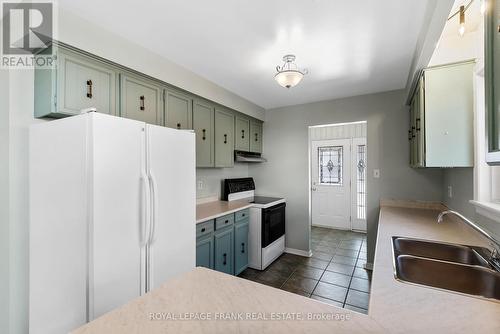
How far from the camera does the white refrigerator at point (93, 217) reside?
1.32 metres

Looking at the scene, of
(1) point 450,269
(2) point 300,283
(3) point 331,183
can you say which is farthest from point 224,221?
(3) point 331,183

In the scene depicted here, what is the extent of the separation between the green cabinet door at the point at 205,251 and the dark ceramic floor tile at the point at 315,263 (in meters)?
1.57

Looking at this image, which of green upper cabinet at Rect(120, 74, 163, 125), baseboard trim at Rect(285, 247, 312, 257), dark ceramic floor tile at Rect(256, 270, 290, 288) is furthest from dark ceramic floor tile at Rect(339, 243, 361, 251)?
green upper cabinet at Rect(120, 74, 163, 125)

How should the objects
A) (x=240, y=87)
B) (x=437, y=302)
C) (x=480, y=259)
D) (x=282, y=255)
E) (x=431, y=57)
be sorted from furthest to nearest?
1. (x=282, y=255)
2. (x=240, y=87)
3. (x=431, y=57)
4. (x=480, y=259)
5. (x=437, y=302)

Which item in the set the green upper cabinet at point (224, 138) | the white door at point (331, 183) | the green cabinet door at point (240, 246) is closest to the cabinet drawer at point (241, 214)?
the green cabinet door at point (240, 246)

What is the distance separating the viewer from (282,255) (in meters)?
3.70

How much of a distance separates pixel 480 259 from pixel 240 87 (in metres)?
2.75

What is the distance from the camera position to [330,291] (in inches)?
104

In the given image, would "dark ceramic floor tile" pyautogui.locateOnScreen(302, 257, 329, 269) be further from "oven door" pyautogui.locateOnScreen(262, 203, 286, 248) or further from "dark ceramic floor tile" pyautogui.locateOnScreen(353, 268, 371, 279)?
"oven door" pyautogui.locateOnScreen(262, 203, 286, 248)

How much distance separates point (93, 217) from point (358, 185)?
4930 mm

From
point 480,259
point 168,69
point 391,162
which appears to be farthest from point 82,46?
point 391,162

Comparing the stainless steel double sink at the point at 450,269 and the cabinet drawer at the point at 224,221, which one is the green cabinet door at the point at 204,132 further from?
the stainless steel double sink at the point at 450,269

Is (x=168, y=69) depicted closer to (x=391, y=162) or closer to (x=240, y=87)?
(x=240, y=87)

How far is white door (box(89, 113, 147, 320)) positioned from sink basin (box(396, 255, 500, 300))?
155 centimetres
